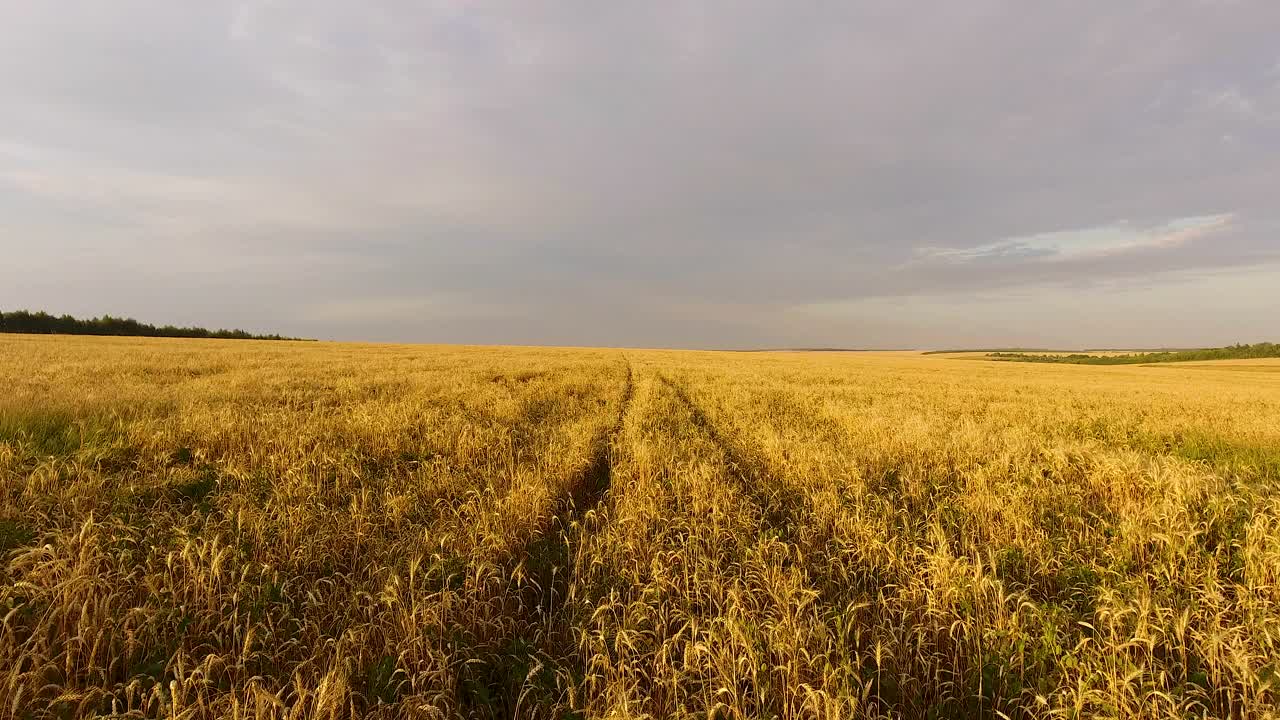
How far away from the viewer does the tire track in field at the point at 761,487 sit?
19.3 feet

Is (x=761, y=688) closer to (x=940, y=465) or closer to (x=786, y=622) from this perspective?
(x=786, y=622)

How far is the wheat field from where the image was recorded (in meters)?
3.05

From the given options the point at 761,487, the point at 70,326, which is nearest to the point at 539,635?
the point at 761,487

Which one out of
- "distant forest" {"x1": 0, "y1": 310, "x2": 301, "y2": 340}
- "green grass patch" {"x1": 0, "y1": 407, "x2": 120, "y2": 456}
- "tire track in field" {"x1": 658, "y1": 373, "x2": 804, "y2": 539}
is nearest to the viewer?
"tire track in field" {"x1": 658, "y1": 373, "x2": 804, "y2": 539}

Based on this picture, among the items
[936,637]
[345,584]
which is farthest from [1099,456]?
[345,584]

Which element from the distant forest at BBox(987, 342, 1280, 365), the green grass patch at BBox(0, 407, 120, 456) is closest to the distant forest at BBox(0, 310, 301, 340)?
the green grass patch at BBox(0, 407, 120, 456)

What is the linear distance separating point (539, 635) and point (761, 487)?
4238mm

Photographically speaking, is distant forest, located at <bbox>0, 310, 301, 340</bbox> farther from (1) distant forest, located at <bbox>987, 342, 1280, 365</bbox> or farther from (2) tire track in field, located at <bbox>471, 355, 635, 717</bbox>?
(1) distant forest, located at <bbox>987, 342, 1280, 365</bbox>

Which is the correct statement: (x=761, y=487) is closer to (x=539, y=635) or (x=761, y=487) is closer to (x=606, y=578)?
(x=606, y=578)

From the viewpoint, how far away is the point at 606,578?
4.48 meters

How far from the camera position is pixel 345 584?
432cm

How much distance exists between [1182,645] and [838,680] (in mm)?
2379

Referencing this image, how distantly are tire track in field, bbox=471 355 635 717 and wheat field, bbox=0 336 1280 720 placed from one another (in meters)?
0.03

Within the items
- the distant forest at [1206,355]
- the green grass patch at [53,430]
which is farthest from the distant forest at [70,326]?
the distant forest at [1206,355]
